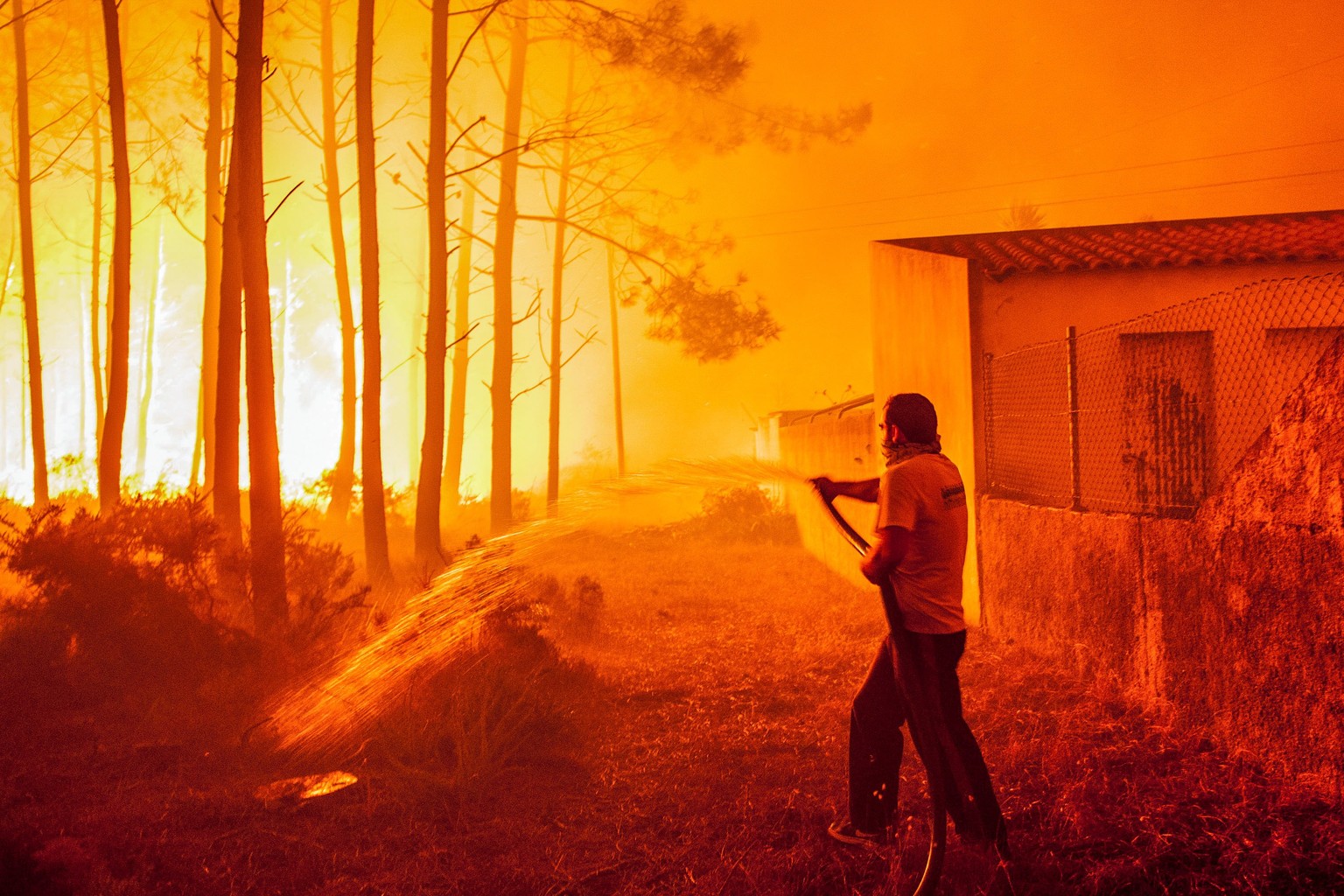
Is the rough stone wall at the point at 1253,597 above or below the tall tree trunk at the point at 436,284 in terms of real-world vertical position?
below

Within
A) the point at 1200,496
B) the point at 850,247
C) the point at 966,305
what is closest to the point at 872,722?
the point at 966,305

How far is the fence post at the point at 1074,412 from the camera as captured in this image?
25.6 ft

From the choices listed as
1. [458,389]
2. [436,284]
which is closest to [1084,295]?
[436,284]

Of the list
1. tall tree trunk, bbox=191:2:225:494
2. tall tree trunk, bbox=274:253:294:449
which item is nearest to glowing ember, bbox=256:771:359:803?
tall tree trunk, bbox=191:2:225:494

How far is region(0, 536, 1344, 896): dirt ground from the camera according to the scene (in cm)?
427

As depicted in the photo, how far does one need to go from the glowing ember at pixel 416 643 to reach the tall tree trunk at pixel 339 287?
1223 cm

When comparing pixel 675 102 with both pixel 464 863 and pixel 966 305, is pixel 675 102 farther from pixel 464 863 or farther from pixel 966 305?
pixel 464 863

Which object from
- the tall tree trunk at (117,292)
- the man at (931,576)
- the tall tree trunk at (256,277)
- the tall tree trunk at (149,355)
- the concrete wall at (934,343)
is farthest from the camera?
the tall tree trunk at (149,355)

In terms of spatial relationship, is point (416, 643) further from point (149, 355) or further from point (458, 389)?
point (149, 355)

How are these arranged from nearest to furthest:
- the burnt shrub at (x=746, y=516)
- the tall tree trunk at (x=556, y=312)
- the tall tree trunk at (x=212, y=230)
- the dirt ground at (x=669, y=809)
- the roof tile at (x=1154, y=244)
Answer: the dirt ground at (x=669, y=809), the roof tile at (x=1154, y=244), the tall tree trunk at (x=212, y=230), the burnt shrub at (x=746, y=516), the tall tree trunk at (x=556, y=312)

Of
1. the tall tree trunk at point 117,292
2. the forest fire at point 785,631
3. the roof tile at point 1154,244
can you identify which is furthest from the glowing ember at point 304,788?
the tall tree trunk at point 117,292

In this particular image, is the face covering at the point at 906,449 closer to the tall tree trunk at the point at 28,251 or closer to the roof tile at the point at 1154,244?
the roof tile at the point at 1154,244

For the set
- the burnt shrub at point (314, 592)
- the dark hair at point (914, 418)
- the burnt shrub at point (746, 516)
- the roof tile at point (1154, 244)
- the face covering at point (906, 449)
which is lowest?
the burnt shrub at point (746, 516)

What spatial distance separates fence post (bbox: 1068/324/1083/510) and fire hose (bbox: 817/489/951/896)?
169 inches
